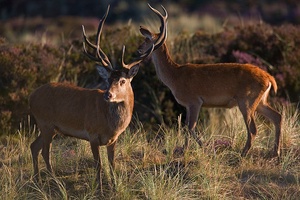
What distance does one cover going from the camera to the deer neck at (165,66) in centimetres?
1052

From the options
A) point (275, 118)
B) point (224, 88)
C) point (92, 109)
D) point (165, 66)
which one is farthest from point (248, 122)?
point (92, 109)

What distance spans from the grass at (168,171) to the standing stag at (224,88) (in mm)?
357

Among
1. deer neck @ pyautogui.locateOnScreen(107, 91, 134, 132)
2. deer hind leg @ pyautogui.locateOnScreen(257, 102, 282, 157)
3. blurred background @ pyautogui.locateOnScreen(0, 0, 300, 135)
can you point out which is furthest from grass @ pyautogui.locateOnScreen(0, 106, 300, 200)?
blurred background @ pyautogui.locateOnScreen(0, 0, 300, 135)

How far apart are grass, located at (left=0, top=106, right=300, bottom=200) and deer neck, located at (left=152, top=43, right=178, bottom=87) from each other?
3.07ft

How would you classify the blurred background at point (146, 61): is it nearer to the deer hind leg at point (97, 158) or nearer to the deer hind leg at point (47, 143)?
the deer hind leg at point (47, 143)

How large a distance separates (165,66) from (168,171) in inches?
88.3

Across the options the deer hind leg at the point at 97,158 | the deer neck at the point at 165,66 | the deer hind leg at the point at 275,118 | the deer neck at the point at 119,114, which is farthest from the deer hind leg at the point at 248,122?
the deer hind leg at the point at 97,158

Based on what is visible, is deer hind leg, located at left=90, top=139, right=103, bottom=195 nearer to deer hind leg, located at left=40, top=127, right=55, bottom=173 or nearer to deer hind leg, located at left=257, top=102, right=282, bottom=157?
deer hind leg, located at left=40, top=127, right=55, bottom=173

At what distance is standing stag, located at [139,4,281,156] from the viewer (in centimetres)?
974

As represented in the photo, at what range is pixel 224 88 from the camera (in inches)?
391

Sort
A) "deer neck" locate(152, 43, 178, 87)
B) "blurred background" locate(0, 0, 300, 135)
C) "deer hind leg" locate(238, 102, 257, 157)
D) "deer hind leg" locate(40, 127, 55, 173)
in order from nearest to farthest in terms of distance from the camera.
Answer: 1. "deer hind leg" locate(40, 127, 55, 173)
2. "deer hind leg" locate(238, 102, 257, 157)
3. "deer neck" locate(152, 43, 178, 87)
4. "blurred background" locate(0, 0, 300, 135)

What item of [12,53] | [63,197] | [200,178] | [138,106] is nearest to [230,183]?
[200,178]

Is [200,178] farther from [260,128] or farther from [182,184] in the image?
[260,128]

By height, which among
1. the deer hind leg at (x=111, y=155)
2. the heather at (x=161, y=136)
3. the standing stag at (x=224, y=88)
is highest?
the standing stag at (x=224, y=88)
